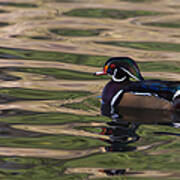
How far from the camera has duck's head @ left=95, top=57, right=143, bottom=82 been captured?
10414 mm

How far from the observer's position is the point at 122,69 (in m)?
10.5

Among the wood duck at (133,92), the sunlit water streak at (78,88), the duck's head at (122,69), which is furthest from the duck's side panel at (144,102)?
the duck's head at (122,69)

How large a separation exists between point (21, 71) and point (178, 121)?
4.22 meters

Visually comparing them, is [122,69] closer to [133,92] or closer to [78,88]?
[133,92]

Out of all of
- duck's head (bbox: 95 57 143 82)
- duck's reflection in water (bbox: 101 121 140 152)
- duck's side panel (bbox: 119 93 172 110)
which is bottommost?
duck's reflection in water (bbox: 101 121 140 152)

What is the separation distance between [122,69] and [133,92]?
2.34 ft

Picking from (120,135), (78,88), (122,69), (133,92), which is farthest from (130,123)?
(78,88)

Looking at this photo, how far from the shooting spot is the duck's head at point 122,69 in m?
10.4

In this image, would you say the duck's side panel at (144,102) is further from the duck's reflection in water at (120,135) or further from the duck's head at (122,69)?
the duck's reflection in water at (120,135)

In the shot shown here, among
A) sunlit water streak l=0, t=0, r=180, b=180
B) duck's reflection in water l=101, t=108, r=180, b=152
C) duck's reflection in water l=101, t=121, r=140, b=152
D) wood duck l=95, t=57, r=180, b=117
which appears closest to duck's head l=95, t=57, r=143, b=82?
wood duck l=95, t=57, r=180, b=117

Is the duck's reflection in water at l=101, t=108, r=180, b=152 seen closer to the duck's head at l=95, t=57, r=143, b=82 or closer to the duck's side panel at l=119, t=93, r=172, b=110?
the duck's side panel at l=119, t=93, r=172, b=110

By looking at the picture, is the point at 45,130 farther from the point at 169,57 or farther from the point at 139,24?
the point at 139,24

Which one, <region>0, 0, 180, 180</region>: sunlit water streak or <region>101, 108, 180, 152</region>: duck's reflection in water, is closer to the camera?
<region>0, 0, 180, 180</region>: sunlit water streak

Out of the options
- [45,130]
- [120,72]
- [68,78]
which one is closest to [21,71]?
[68,78]
